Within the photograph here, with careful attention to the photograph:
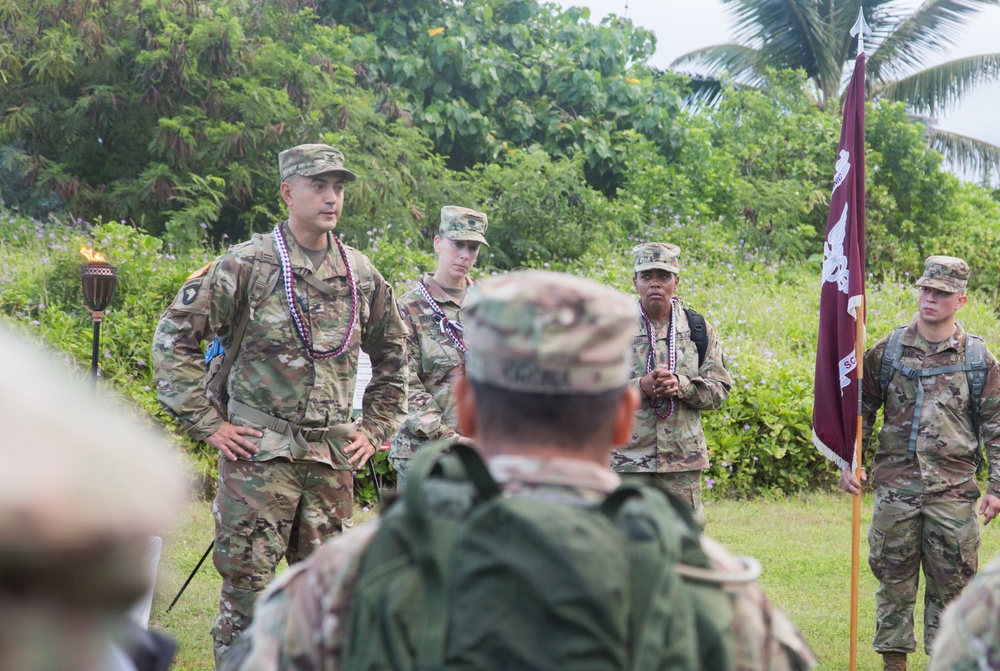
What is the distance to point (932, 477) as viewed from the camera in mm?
6137

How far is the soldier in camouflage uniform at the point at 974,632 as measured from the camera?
6.72 feet

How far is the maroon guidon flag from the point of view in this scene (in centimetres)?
623

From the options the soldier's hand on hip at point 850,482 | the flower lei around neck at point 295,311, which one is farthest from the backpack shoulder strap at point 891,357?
the flower lei around neck at point 295,311

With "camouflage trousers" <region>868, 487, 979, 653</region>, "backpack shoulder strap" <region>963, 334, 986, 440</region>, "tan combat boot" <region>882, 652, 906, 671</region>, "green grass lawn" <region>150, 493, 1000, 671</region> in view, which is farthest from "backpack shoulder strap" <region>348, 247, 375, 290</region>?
"tan combat boot" <region>882, 652, 906, 671</region>

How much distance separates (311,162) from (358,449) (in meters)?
→ 1.42

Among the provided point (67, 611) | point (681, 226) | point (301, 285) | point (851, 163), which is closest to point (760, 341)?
point (681, 226)

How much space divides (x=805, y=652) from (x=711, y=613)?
27cm

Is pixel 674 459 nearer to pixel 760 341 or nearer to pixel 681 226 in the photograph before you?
pixel 760 341

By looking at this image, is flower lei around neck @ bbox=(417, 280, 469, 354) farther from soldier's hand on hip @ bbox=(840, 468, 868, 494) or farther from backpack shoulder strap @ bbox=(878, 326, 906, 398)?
backpack shoulder strap @ bbox=(878, 326, 906, 398)

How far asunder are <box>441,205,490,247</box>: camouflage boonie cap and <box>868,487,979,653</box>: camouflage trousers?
292cm

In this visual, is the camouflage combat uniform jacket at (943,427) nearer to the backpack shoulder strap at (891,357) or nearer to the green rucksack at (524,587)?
the backpack shoulder strap at (891,357)

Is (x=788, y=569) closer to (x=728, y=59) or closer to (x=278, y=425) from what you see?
(x=278, y=425)

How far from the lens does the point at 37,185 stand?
12.5 meters

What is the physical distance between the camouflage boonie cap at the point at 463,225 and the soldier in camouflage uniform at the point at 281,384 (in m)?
1.38
